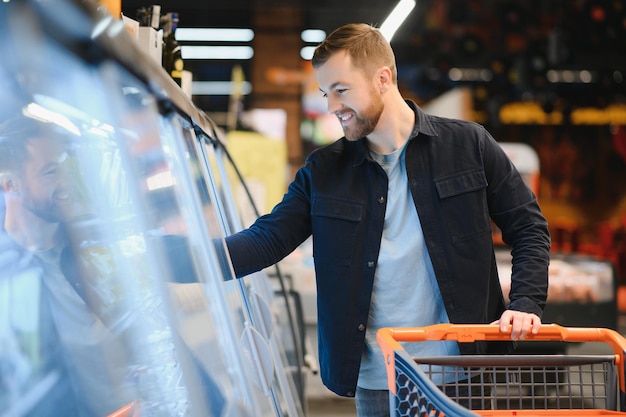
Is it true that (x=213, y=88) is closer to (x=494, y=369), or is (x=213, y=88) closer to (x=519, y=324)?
(x=519, y=324)

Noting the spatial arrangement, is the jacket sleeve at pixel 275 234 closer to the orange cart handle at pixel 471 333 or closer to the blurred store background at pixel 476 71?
the orange cart handle at pixel 471 333

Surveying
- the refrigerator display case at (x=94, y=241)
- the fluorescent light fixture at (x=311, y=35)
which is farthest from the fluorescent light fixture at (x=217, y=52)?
the refrigerator display case at (x=94, y=241)

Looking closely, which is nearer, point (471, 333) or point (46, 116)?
point (46, 116)

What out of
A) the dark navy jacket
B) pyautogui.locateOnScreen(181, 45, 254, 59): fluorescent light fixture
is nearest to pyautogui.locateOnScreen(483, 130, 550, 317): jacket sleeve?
the dark navy jacket

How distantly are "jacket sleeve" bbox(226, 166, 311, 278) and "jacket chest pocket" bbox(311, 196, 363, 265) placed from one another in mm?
73

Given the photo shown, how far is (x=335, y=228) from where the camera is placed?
80.5 inches

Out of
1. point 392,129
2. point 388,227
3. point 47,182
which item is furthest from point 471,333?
point 47,182

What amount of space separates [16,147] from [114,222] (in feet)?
0.63

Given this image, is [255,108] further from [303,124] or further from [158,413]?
[158,413]

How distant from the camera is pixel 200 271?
1379mm

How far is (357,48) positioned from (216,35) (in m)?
9.92

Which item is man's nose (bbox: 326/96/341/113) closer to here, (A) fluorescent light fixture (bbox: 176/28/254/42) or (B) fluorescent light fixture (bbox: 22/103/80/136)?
(B) fluorescent light fixture (bbox: 22/103/80/136)

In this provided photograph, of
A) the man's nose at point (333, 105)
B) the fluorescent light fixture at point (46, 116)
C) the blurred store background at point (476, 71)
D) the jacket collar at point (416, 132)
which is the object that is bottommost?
the fluorescent light fixture at point (46, 116)

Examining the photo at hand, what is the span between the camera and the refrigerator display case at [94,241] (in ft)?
3.10
